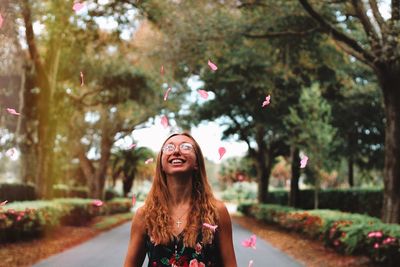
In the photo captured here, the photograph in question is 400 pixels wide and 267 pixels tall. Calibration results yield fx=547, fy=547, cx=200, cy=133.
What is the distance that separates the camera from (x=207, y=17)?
50.5 feet

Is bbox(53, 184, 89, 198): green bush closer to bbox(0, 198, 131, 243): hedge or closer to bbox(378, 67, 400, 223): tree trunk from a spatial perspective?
bbox(0, 198, 131, 243): hedge

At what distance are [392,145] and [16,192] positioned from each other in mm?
13162

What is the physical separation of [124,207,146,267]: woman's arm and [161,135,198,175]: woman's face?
28 cm

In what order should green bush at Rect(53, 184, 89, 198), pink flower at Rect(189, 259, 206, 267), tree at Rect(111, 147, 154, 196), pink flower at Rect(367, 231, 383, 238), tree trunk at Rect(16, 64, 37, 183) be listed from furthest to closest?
1. tree at Rect(111, 147, 154, 196)
2. green bush at Rect(53, 184, 89, 198)
3. tree trunk at Rect(16, 64, 37, 183)
4. pink flower at Rect(367, 231, 383, 238)
5. pink flower at Rect(189, 259, 206, 267)

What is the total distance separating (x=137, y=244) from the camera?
2824mm

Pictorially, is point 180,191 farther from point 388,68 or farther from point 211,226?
point 388,68

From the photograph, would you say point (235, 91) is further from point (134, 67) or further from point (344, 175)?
point (344, 175)

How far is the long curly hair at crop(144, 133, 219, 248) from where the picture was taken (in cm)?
272

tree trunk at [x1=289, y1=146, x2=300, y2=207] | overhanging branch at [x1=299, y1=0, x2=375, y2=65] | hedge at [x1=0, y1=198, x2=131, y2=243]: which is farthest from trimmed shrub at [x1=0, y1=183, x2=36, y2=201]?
tree trunk at [x1=289, y1=146, x2=300, y2=207]

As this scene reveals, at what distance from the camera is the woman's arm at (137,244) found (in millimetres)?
2812

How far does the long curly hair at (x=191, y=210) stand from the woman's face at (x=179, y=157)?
0.05 m

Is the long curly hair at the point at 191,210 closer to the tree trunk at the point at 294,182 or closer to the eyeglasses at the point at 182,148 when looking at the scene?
the eyeglasses at the point at 182,148

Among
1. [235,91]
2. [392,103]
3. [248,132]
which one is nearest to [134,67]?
[235,91]

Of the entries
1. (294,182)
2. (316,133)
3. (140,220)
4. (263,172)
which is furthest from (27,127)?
(140,220)
